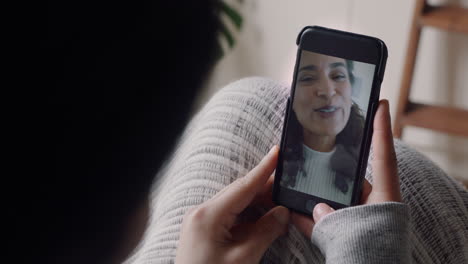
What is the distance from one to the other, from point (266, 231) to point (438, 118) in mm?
954

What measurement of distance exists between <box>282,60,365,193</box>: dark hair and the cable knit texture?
1.8 inches

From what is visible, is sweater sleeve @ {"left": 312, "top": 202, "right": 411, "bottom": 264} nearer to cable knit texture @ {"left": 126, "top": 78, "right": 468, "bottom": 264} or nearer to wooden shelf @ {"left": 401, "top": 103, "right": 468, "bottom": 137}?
cable knit texture @ {"left": 126, "top": 78, "right": 468, "bottom": 264}

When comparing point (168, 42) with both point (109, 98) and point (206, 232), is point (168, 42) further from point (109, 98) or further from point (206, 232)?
point (206, 232)

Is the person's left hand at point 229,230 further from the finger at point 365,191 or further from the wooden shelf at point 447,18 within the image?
the wooden shelf at point 447,18

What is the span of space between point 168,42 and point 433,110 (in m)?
0.71

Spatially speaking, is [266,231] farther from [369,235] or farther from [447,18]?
[447,18]

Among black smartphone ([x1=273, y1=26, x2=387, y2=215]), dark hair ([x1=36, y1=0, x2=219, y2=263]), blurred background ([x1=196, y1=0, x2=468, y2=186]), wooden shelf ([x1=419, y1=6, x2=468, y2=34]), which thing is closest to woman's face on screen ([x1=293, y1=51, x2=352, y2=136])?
black smartphone ([x1=273, y1=26, x2=387, y2=215])

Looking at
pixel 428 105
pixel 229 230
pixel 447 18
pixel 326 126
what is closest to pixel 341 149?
pixel 326 126

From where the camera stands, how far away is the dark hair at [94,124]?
2.05 ft

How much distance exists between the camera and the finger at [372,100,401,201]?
1.70 feet

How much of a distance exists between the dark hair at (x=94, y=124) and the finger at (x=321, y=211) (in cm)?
31

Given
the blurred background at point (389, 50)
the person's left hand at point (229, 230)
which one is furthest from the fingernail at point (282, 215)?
the blurred background at point (389, 50)

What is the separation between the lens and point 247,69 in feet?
5.80

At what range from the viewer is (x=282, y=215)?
1.82 feet
